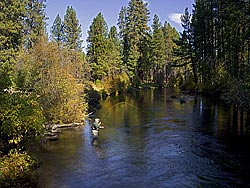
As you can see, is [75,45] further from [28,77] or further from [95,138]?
[95,138]

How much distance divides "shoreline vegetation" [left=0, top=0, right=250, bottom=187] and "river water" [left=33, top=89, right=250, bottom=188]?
67.1 inches

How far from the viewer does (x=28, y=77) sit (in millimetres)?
25016

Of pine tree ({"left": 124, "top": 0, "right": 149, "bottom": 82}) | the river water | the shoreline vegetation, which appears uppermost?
pine tree ({"left": 124, "top": 0, "right": 149, "bottom": 82})

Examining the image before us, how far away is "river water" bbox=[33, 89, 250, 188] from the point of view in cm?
1254

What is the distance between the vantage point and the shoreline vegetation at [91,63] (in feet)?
45.2

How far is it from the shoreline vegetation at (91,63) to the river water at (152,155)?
5.59 feet

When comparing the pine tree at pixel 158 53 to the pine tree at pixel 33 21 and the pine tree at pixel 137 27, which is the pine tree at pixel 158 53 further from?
the pine tree at pixel 33 21

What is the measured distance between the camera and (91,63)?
5500cm

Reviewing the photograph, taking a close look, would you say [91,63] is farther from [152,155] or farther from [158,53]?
[152,155]

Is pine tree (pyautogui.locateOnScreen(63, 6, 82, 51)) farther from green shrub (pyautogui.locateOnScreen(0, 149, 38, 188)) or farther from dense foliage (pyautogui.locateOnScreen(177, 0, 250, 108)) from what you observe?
green shrub (pyautogui.locateOnScreen(0, 149, 38, 188))

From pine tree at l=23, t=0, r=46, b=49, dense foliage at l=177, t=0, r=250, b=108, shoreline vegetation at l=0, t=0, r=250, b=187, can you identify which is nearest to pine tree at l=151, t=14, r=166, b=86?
shoreline vegetation at l=0, t=0, r=250, b=187

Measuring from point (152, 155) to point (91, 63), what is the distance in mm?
40621

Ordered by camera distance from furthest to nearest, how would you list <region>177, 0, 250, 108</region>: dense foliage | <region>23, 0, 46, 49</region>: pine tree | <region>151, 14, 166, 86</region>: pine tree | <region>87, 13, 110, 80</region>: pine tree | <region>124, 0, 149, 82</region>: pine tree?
<region>151, 14, 166, 86</region>: pine tree, <region>124, 0, 149, 82</region>: pine tree, <region>87, 13, 110, 80</region>: pine tree, <region>23, 0, 46, 49</region>: pine tree, <region>177, 0, 250, 108</region>: dense foliage

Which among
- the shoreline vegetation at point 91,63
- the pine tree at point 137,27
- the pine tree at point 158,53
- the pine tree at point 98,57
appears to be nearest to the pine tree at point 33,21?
the shoreline vegetation at point 91,63
